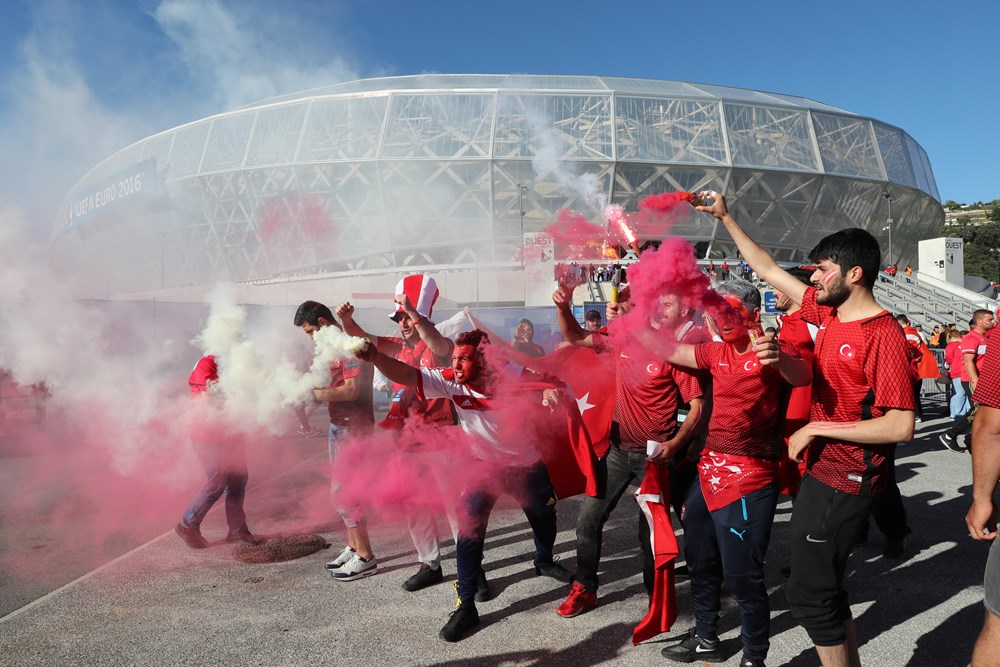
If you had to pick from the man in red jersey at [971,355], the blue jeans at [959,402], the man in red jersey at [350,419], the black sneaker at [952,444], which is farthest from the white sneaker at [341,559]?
the blue jeans at [959,402]

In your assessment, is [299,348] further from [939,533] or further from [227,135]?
[227,135]

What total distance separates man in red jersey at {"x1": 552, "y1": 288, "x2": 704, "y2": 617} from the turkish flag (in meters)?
0.15

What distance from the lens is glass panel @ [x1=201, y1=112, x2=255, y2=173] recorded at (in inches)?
1688

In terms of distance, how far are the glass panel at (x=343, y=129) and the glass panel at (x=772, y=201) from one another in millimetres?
23447

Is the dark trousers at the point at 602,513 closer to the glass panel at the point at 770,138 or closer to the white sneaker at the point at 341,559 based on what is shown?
the white sneaker at the point at 341,559

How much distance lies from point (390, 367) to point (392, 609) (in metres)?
1.71

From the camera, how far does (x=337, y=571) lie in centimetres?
457

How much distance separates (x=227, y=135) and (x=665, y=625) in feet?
157

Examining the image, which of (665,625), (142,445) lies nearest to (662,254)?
(665,625)

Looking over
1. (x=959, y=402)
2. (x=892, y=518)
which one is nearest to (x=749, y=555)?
(x=892, y=518)

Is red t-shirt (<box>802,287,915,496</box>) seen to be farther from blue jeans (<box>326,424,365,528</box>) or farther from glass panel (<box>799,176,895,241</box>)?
glass panel (<box>799,176,895,241</box>)

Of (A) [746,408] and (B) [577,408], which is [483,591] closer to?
(B) [577,408]

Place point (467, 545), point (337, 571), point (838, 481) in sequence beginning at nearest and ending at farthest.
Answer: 1. point (838, 481)
2. point (467, 545)
3. point (337, 571)

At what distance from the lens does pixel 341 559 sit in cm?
473
